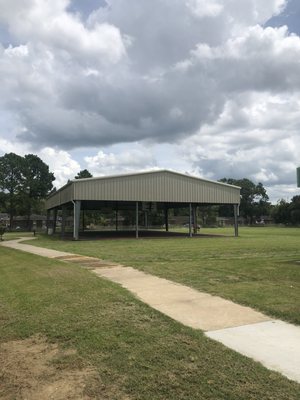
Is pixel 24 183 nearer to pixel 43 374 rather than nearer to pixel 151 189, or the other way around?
pixel 151 189

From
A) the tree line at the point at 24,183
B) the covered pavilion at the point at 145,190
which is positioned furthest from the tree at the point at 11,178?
the covered pavilion at the point at 145,190

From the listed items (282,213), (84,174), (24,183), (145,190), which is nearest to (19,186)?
(24,183)

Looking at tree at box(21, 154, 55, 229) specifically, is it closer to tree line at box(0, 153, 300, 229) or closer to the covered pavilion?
tree line at box(0, 153, 300, 229)

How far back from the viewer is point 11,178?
7862 centimetres

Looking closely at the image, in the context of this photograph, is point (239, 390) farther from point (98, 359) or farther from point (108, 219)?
point (108, 219)

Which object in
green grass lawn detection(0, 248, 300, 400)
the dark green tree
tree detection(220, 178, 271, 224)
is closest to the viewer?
green grass lawn detection(0, 248, 300, 400)

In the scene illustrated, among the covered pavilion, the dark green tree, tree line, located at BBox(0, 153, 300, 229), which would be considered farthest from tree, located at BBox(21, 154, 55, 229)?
the dark green tree

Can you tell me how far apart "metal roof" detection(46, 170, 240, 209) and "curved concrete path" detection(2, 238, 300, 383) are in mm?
23041

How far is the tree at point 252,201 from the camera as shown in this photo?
479 ft

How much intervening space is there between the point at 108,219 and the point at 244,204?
2593 inches

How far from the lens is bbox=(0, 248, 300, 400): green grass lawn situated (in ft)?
13.2

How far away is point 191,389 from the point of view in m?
4.02

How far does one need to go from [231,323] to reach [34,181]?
77643 mm

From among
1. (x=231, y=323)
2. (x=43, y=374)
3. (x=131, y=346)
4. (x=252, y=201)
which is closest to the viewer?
(x=43, y=374)
